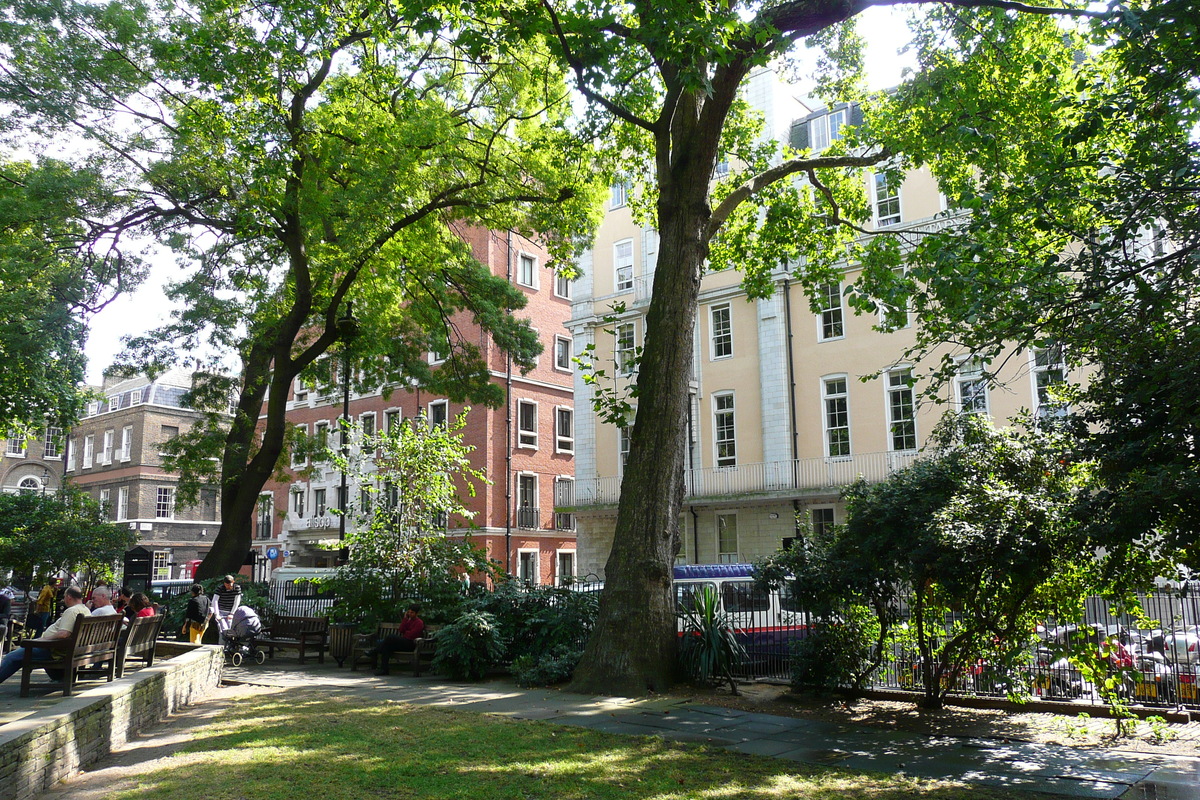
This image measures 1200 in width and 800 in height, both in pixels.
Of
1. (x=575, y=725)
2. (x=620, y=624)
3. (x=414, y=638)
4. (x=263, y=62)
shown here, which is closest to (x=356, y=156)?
(x=263, y=62)

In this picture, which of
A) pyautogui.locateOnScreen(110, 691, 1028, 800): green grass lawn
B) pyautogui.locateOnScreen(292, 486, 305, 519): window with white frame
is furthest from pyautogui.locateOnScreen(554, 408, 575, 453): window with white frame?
pyautogui.locateOnScreen(110, 691, 1028, 800): green grass lawn

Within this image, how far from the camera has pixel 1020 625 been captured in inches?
394

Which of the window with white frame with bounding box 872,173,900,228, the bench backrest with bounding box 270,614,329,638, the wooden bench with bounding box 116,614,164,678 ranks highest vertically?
the window with white frame with bounding box 872,173,900,228

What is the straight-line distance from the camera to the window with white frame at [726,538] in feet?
99.8

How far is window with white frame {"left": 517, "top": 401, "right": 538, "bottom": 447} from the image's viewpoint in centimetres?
4184

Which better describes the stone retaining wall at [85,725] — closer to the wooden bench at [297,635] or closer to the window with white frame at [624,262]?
the wooden bench at [297,635]

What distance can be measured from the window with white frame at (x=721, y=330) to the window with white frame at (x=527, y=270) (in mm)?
13781

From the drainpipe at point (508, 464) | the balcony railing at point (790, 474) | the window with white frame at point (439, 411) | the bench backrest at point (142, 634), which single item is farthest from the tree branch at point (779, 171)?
the window with white frame at point (439, 411)

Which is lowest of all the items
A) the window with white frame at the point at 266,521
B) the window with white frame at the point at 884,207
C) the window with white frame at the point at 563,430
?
the window with white frame at the point at 266,521

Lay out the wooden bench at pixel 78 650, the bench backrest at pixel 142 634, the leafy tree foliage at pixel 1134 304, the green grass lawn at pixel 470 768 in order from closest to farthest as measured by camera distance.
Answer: the green grass lawn at pixel 470 768
the leafy tree foliage at pixel 1134 304
the wooden bench at pixel 78 650
the bench backrest at pixel 142 634

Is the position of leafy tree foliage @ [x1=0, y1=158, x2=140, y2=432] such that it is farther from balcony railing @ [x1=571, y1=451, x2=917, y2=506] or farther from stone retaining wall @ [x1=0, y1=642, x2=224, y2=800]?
balcony railing @ [x1=571, y1=451, x2=917, y2=506]

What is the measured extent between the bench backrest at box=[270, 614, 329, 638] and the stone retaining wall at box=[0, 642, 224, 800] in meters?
5.72

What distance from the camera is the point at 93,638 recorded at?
381 inches

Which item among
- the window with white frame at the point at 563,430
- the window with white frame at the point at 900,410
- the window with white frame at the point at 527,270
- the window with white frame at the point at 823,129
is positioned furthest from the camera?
the window with white frame at the point at 563,430
